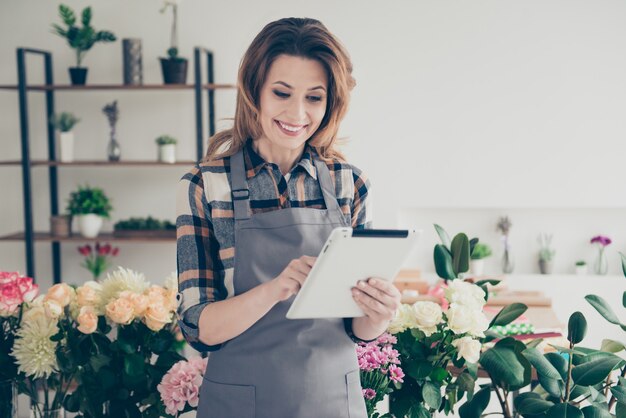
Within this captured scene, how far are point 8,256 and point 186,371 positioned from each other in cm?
363

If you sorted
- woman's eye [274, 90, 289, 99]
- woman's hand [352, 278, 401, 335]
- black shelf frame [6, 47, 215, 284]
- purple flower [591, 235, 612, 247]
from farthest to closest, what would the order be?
purple flower [591, 235, 612, 247], black shelf frame [6, 47, 215, 284], woman's eye [274, 90, 289, 99], woman's hand [352, 278, 401, 335]

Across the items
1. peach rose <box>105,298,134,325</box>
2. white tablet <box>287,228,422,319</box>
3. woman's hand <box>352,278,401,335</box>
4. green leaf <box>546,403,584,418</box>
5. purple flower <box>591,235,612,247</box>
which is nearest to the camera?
white tablet <box>287,228,422,319</box>

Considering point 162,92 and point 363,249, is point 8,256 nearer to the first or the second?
point 162,92

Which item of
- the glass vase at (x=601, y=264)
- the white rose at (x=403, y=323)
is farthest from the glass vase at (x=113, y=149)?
the white rose at (x=403, y=323)

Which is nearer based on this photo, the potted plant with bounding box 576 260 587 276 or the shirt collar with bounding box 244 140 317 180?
the shirt collar with bounding box 244 140 317 180

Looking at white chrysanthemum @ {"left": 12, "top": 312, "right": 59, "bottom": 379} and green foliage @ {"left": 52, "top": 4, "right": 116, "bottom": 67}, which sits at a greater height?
green foliage @ {"left": 52, "top": 4, "right": 116, "bottom": 67}

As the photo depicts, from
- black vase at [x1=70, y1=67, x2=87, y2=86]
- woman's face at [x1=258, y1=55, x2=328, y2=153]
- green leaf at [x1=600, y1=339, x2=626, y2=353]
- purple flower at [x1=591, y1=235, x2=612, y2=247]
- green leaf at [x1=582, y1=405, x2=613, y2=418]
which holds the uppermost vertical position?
black vase at [x1=70, y1=67, x2=87, y2=86]

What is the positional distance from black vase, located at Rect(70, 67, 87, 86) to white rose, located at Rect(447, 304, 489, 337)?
352 cm

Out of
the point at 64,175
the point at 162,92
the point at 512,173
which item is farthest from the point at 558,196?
the point at 64,175

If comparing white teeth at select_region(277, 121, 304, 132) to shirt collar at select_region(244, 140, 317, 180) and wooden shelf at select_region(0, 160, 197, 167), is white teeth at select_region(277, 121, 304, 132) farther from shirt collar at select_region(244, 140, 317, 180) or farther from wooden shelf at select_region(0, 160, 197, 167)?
wooden shelf at select_region(0, 160, 197, 167)

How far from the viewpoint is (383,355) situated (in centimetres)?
171

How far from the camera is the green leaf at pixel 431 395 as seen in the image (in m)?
1.72

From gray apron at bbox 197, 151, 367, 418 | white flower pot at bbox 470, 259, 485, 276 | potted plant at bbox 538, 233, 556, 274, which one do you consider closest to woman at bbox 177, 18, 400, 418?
gray apron at bbox 197, 151, 367, 418

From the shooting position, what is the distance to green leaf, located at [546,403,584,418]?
1.62 metres
